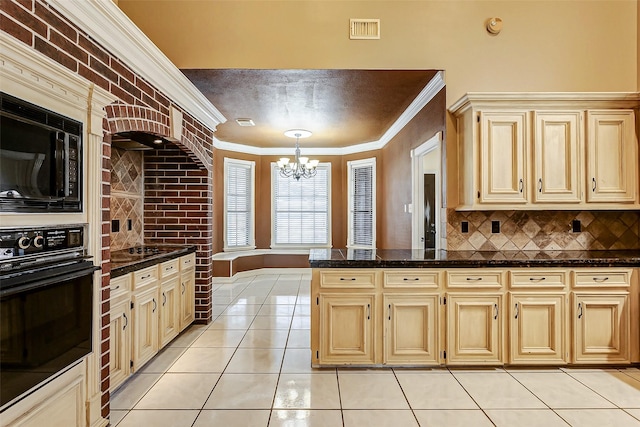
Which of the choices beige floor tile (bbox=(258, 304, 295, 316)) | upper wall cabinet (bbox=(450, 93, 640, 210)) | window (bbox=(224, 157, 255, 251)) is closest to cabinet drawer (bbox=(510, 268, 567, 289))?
upper wall cabinet (bbox=(450, 93, 640, 210))

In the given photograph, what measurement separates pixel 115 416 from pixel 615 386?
11.6 feet

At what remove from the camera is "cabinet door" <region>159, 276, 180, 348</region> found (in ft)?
10.5

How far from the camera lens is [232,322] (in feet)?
13.6

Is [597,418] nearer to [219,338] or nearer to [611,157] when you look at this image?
[611,157]

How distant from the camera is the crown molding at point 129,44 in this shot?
1.92 metres

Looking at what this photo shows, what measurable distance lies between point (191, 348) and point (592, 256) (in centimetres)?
368

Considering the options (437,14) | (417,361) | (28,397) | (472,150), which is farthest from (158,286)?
(437,14)

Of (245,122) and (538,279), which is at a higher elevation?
(245,122)

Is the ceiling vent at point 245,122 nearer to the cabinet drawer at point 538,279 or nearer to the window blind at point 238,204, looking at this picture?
the window blind at point 238,204

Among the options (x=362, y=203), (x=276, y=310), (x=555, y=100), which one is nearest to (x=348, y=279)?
(x=276, y=310)

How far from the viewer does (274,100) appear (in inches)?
164

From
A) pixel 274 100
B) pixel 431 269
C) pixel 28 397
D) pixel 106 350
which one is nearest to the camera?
pixel 28 397

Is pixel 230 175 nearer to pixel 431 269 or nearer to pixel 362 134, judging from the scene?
pixel 362 134

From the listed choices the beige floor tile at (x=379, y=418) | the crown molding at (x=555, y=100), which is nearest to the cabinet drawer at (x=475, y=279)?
the beige floor tile at (x=379, y=418)
